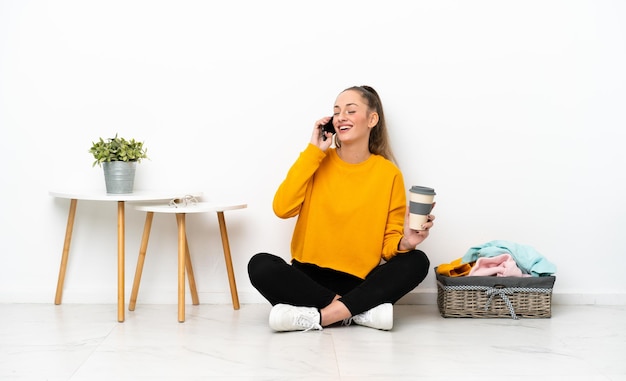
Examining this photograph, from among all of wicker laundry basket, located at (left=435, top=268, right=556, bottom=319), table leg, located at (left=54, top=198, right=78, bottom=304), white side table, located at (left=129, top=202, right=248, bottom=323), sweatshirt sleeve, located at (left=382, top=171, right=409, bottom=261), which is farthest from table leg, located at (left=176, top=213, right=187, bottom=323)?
wicker laundry basket, located at (left=435, top=268, right=556, bottom=319)

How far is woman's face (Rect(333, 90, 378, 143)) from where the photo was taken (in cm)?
255

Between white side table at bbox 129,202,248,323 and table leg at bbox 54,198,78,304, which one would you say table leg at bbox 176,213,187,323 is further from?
table leg at bbox 54,198,78,304

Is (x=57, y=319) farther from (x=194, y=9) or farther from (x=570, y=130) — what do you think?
(x=570, y=130)

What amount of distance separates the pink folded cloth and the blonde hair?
0.49 meters

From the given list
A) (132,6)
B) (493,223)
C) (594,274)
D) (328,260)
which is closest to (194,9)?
(132,6)

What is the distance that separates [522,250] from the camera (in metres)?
2.68

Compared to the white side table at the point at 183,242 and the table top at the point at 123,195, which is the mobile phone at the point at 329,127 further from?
the table top at the point at 123,195

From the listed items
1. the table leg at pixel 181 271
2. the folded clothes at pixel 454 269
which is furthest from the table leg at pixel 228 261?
the folded clothes at pixel 454 269

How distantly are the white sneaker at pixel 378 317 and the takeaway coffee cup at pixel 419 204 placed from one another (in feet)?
0.91

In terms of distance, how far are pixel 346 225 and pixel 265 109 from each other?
56 cm

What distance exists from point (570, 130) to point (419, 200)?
3.06 ft

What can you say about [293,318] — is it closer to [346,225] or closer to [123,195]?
[346,225]

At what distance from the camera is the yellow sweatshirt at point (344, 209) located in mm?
2539

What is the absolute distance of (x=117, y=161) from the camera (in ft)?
8.21
